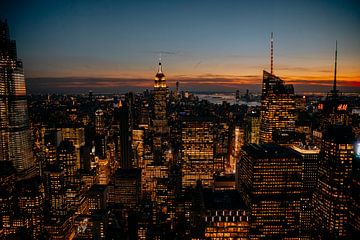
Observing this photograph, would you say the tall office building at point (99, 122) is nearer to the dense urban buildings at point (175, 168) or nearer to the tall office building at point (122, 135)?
the dense urban buildings at point (175, 168)

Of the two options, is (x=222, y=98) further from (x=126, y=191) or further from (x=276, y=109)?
(x=126, y=191)

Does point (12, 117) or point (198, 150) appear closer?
point (12, 117)

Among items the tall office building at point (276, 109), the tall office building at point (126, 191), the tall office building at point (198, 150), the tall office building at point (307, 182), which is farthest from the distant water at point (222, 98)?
the tall office building at point (126, 191)

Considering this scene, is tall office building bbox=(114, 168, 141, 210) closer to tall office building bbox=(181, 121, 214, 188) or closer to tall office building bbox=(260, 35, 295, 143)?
tall office building bbox=(181, 121, 214, 188)

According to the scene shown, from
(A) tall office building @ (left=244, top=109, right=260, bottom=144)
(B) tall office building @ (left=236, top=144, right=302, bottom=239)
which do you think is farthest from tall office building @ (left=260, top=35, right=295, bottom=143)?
(B) tall office building @ (left=236, top=144, right=302, bottom=239)

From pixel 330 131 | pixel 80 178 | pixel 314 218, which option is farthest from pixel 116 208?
pixel 330 131

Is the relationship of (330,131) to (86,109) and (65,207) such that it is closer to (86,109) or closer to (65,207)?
(65,207)

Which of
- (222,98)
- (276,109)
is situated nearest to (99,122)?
(222,98)
